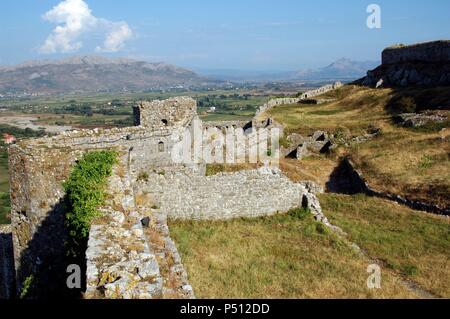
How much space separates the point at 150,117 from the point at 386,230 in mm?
12179

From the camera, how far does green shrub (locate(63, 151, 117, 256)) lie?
1097 cm

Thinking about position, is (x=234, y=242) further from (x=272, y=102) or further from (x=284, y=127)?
(x=272, y=102)

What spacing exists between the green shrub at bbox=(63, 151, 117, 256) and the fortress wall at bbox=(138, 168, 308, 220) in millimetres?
3946

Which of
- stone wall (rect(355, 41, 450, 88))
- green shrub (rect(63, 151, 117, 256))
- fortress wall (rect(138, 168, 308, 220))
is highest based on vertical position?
stone wall (rect(355, 41, 450, 88))

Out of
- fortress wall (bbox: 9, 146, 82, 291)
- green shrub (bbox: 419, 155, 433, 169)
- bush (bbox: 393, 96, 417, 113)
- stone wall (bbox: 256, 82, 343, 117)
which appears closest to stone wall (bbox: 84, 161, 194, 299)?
fortress wall (bbox: 9, 146, 82, 291)

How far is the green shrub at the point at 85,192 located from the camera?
11.0 metres

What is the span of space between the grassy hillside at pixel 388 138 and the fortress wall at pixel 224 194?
10698 millimetres

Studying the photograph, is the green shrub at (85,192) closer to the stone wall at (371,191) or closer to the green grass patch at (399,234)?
the green grass patch at (399,234)

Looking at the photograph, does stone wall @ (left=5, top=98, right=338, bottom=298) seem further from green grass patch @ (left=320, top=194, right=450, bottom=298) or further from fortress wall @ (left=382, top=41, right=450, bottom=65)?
fortress wall @ (left=382, top=41, right=450, bottom=65)

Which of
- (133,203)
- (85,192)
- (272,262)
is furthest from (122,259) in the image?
(272,262)

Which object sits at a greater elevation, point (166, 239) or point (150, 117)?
point (150, 117)
